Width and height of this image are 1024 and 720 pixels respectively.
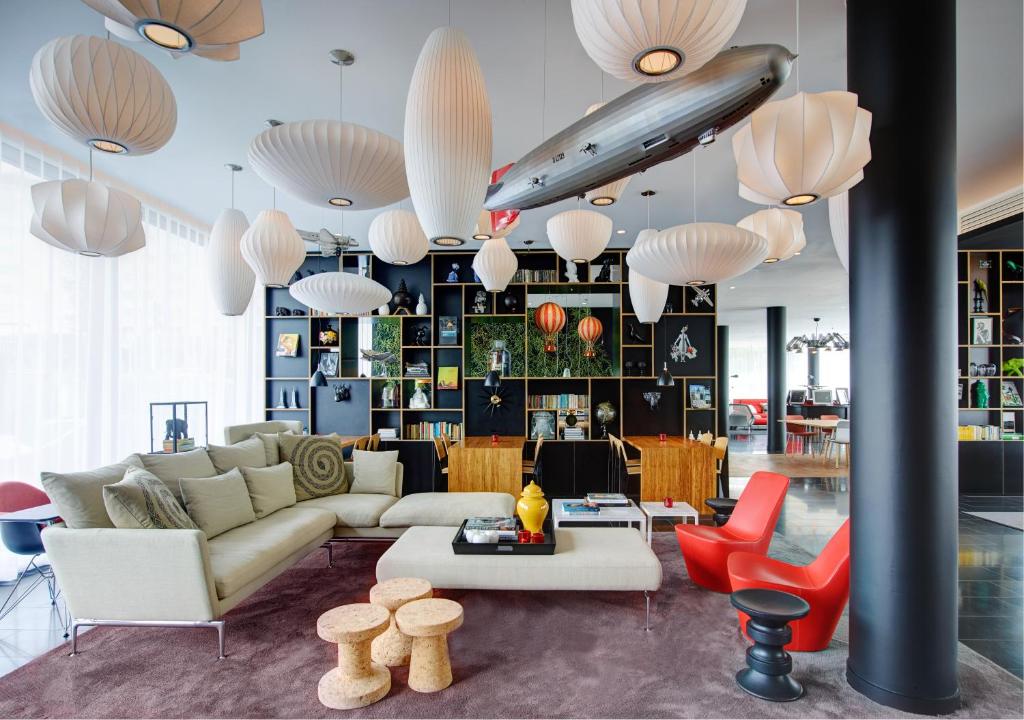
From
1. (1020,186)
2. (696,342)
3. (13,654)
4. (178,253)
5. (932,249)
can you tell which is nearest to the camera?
(932,249)

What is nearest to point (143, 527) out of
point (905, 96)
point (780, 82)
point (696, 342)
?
point (780, 82)

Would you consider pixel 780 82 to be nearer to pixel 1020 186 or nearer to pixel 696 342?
pixel 1020 186

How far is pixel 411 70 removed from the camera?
3459 mm

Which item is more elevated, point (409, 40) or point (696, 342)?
point (409, 40)

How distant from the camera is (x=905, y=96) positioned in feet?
8.41

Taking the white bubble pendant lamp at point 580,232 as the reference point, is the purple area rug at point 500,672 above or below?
below

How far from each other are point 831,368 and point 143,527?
22957mm

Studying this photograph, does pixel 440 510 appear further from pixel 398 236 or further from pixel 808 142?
pixel 808 142

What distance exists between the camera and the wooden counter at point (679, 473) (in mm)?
6512

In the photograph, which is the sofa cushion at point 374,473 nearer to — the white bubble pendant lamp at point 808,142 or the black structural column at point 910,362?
the black structural column at point 910,362

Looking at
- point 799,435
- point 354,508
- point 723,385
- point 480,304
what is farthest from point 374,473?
point 723,385

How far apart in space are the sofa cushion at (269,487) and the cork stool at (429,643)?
207cm

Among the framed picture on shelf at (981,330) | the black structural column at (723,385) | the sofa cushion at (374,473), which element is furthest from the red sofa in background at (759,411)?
the sofa cushion at (374,473)

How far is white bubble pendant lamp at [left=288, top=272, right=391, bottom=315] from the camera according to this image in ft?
14.5
